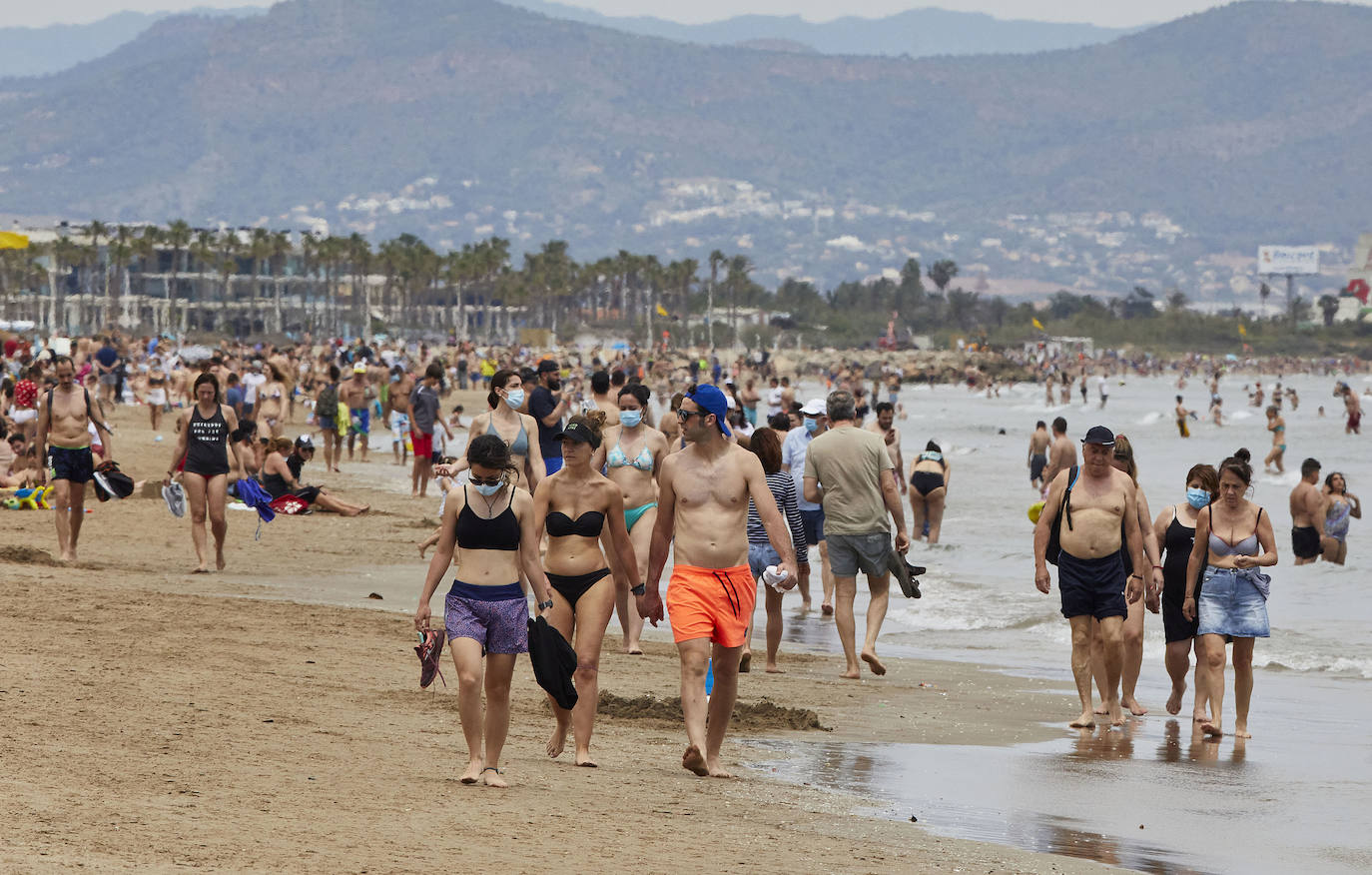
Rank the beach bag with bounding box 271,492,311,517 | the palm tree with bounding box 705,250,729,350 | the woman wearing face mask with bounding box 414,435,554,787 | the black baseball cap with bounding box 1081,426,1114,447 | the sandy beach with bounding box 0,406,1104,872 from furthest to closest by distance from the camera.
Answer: the palm tree with bounding box 705,250,729,350, the beach bag with bounding box 271,492,311,517, the black baseball cap with bounding box 1081,426,1114,447, the woman wearing face mask with bounding box 414,435,554,787, the sandy beach with bounding box 0,406,1104,872

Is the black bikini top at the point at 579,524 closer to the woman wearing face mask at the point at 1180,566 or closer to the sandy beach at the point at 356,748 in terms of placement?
the sandy beach at the point at 356,748

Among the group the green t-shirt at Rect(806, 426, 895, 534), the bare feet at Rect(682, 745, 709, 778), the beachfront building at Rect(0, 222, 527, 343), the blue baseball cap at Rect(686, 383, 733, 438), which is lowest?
the bare feet at Rect(682, 745, 709, 778)

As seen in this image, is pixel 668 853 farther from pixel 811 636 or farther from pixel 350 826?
pixel 811 636

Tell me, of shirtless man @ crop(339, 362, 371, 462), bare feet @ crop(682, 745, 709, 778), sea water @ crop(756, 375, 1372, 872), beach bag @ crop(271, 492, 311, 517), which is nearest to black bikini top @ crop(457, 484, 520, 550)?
bare feet @ crop(682, 745, 709, 778)

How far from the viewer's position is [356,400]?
25.2 metres

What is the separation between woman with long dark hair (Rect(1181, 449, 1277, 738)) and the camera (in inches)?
327

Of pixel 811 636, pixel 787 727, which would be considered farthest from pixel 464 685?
pixel 811 636

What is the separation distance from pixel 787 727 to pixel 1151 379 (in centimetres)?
13840

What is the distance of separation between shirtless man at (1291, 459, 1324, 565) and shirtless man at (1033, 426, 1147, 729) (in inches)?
353

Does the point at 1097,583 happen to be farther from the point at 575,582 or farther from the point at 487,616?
the point at 487,616

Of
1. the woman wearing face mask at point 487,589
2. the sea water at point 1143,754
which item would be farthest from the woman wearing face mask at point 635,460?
the woman wearing face mask at point 487,589

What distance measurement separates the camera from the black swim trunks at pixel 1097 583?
8.43 m

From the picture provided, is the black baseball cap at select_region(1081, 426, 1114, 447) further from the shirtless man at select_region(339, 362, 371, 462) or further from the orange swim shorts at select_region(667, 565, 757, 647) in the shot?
the shirtless man at select_region(339, 362, 371, 462)

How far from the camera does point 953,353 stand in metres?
140
